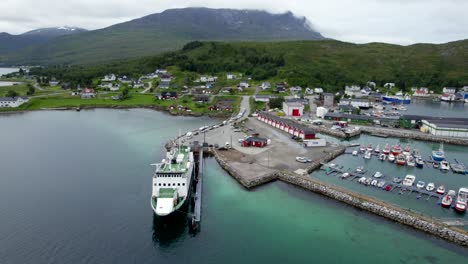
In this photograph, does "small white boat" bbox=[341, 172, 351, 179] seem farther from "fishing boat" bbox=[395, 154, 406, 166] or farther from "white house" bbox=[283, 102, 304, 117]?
"white house" bbox=[283, 102, 304, 117]

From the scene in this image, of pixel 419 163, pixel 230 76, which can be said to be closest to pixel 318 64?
pixel 230 76

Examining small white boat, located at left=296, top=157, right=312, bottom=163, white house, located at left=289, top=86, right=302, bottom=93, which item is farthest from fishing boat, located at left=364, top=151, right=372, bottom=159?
white house, located at left=289, top=86, right=302, bottom=93

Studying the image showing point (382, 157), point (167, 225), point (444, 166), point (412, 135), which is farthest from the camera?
point (412, 135)

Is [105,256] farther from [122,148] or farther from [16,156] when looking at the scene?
[16,156]

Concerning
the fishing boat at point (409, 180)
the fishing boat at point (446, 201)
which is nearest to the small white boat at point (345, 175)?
the fishing boat at point (409, 180)

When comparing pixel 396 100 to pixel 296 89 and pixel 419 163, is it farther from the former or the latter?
pixel 419 163

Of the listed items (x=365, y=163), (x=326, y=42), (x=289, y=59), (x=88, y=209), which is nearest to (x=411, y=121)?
(x=365, y=163)
